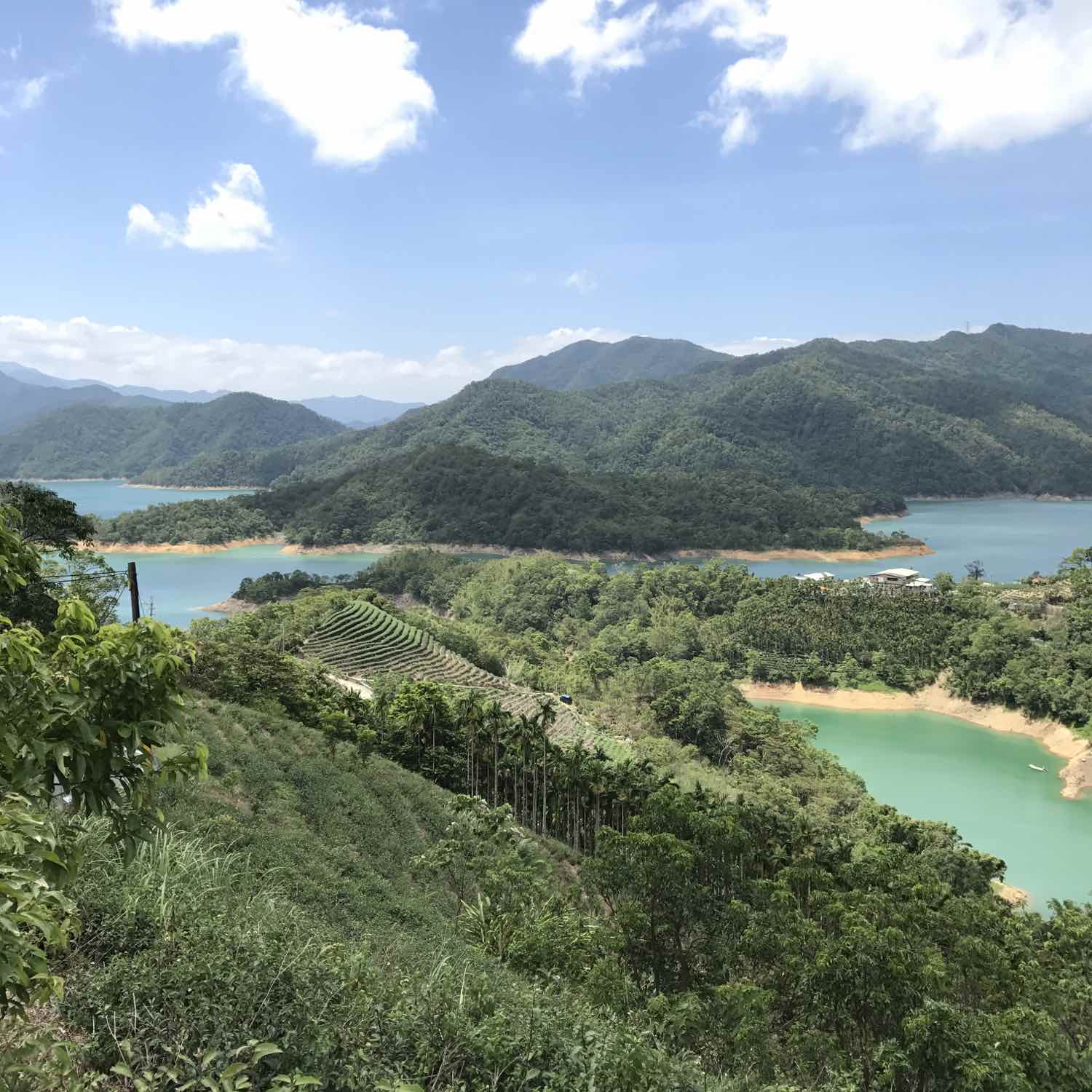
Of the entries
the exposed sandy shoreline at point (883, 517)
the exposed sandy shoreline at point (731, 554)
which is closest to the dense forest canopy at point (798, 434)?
Answer: the exposed sandy shoreline at point (883, 517)

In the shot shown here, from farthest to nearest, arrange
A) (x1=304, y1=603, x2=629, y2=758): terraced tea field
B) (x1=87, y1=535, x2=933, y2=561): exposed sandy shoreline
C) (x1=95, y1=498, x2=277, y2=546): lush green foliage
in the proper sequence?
(x1=95, y1=498, x2=277, y2=546): lush green foliage < (x1=87, y1=535, x2=933, y2=561): exposed sandy shoreline < (x1=304, y1=603, x2=629, y2=758): terraced tea field

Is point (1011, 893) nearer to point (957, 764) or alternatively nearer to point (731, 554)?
point (957, 764)

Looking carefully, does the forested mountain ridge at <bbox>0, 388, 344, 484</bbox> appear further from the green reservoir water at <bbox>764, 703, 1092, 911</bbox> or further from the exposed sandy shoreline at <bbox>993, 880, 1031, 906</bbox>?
the exposed sandy shoreline at <bbox>993, 880, 1031, 906</bbox>

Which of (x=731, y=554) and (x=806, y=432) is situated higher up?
(x=806, y=432)

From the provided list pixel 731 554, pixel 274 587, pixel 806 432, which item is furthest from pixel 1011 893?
pixel 806 432

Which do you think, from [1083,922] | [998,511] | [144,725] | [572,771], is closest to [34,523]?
[572,771]

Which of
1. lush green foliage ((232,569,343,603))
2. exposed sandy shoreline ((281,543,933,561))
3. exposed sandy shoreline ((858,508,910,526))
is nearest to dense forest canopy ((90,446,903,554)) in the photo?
exposed sandy shoreline ((281,543,933,561))

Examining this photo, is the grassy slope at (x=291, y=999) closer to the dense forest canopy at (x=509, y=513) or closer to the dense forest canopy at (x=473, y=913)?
the dense forest canopy at (x=473, y=913)
